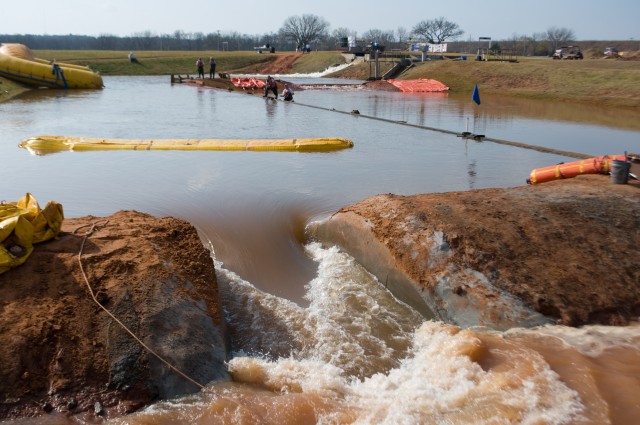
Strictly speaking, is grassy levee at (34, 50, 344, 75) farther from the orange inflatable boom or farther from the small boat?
the orange inflatable boom

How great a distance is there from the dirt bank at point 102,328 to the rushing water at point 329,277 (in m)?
0.28

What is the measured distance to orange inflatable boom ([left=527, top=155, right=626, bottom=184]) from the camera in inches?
Result: 404

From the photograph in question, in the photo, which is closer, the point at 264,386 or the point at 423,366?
the point at 264,386

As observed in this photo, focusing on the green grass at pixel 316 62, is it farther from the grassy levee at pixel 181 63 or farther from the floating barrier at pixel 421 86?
the floating barrier at pixel 421 86

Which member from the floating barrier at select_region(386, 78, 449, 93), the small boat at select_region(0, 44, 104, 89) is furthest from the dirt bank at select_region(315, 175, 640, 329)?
the small boat at select_region(0, 44, 104, 89)

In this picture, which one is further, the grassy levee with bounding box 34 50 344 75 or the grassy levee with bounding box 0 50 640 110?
the grassy levee with bounding box 34 50 344 75

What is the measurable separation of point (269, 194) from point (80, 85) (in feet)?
96.1

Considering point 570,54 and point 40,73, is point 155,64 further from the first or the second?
point 570,54

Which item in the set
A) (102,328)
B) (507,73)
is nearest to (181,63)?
(507,73)

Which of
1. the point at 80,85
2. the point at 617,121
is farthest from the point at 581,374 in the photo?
the point at 80,85

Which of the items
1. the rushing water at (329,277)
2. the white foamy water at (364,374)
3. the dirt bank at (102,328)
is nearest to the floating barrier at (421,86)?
the rushing water at (329,277)

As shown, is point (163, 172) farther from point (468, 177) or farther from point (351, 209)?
point (468, 177)

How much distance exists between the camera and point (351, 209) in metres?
8.87

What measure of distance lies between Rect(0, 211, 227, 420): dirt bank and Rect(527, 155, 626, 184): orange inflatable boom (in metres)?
7.38
